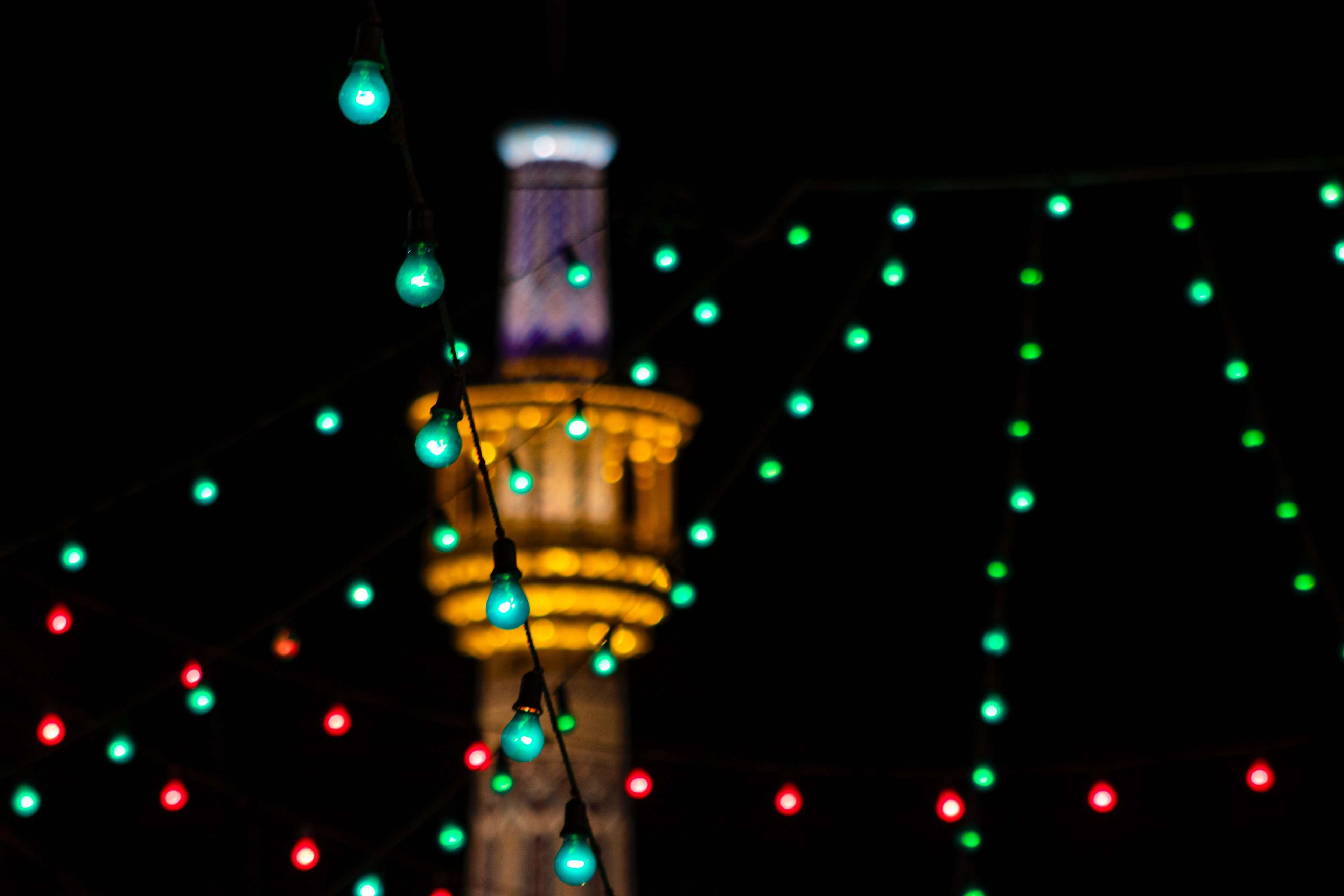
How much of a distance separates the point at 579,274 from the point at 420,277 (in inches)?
79.0

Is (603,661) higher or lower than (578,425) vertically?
lower

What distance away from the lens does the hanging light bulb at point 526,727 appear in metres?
4.07

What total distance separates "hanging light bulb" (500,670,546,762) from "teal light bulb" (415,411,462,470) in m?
0.46

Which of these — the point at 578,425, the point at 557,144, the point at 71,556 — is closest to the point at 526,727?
the point at 578,425

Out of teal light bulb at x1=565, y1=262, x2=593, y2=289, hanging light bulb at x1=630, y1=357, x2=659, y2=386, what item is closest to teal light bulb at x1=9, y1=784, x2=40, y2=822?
hanging light bulb at x1=630, y1=357, x2=659, y2=386

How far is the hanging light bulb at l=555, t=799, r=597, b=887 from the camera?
4.17m

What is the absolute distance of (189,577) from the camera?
727 inches

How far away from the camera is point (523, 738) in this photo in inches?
160

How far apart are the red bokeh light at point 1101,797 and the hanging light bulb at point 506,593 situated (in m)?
2.80

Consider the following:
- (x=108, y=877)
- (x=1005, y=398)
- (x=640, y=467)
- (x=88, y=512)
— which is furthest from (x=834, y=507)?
(x=88, y=512)

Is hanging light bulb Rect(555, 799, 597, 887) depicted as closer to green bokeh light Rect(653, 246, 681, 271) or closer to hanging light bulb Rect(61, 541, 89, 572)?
green bokeh light Rect(653, 246, 681, 271)

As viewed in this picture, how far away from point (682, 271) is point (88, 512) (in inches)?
392

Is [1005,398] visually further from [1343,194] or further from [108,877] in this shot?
[1343,194]

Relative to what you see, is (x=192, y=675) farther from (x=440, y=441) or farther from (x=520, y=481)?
(x=440, y=441)
